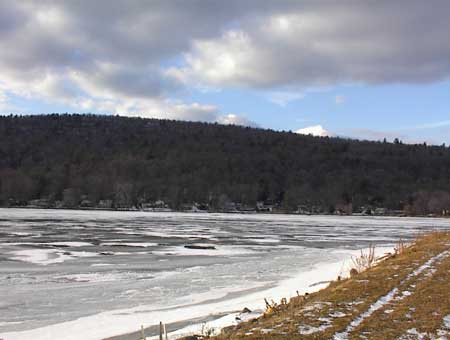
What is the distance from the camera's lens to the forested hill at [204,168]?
113125 mm

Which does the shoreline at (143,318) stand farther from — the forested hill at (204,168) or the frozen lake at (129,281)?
the forested hill at (204,168)

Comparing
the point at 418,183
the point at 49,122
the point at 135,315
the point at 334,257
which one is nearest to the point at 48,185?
the point at 49,122

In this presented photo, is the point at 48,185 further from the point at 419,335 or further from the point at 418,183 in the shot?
the point at 419,335

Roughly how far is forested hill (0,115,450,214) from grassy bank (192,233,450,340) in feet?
321

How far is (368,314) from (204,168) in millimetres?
128711

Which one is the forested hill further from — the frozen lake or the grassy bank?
the grassy bank

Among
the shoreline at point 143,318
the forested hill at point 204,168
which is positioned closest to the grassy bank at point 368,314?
the shoreline at point 143,318

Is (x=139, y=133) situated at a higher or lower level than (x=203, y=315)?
higher

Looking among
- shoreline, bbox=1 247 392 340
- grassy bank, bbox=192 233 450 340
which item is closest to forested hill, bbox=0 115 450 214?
shoreline, bbox=1 247 392 340

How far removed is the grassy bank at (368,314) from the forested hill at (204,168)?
97816mm

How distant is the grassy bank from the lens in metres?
6.20

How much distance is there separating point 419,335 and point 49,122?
16011 cm

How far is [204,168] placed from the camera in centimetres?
13562

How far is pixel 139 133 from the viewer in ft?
513
